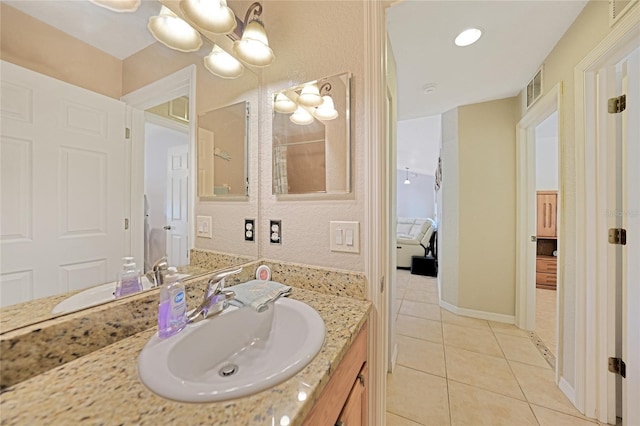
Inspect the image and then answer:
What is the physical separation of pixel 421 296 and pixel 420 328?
962 millimetres

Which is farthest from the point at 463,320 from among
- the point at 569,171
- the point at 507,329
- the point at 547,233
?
the point at 547,233

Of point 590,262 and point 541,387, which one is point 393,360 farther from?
point 590,262

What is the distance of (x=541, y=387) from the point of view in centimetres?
158

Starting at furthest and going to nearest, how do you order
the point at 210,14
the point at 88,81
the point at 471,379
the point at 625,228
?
the point at 471,379, the point at 625,228, the point at 210,14, the point at 88,81

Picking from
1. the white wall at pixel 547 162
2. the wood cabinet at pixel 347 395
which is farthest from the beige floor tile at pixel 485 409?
the white wall at pixel 547 162

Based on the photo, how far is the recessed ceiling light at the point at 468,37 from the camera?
1541 millimetres

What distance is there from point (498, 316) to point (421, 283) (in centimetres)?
139

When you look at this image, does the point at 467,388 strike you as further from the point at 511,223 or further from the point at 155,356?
the point at 155,356

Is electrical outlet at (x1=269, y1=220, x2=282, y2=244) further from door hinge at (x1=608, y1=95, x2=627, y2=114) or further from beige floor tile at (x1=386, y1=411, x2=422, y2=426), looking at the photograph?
door hinge at (x1=608, y1=95, x2=627, y2=114)

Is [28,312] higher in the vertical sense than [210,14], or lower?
lower

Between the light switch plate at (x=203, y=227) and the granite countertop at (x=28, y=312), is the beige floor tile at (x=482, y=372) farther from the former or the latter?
the granite countertop at (x=28, y=312)

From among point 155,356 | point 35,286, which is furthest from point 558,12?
point 35,286

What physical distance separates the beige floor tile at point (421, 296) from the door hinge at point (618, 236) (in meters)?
2.00

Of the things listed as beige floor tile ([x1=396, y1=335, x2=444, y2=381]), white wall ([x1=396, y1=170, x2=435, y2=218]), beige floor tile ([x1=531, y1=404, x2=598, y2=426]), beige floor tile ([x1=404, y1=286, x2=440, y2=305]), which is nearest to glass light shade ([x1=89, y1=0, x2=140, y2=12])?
beige floor tile ([x1=396, y1=335, x2=444, y2=381])
